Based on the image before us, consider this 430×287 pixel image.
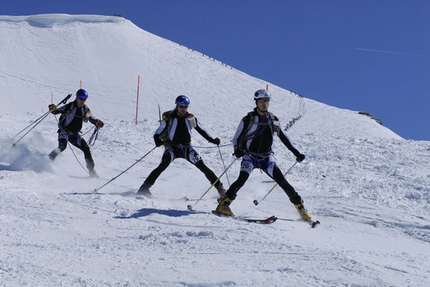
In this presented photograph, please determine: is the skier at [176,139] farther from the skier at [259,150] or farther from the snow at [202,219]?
the skier at [259,150]

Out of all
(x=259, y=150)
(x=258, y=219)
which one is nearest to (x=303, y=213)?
(x=258, y=219)

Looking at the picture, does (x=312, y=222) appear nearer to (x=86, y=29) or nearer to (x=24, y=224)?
(x=24, y=224)

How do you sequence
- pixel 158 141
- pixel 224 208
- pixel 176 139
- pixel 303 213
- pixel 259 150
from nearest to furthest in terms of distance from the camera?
pixel 224 208 < pixel 303 213 < pixel 259 150 < pixel 158 141 < pixel 176 139

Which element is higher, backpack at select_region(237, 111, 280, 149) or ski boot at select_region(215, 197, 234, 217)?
backpack at select_region(237, 111, 280, 149)

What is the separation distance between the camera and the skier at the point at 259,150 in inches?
332

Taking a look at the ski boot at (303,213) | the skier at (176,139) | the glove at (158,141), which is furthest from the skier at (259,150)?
the glove at (158,141)

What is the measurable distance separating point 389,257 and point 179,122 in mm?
4799

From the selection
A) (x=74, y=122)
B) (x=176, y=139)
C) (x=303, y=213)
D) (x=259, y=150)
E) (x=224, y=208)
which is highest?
(x=259, y=150)

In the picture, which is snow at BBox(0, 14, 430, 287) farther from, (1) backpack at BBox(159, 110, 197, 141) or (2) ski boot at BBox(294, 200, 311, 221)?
(1) backpack at BBox(159, 110, 197, 141)

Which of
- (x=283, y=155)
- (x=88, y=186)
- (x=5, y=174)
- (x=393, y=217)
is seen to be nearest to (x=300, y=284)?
(x=393, y=217)

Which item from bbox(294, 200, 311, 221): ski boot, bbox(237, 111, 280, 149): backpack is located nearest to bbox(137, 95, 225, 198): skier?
bbox(237, 111, 280, 149): backpack

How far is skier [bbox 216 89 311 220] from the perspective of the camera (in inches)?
332

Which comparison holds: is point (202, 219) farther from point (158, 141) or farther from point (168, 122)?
point (168, 122)

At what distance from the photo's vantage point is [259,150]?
8570 mm
